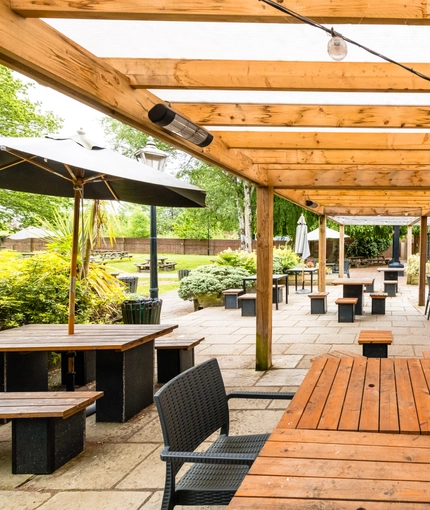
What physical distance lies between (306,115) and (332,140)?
0.89 meters

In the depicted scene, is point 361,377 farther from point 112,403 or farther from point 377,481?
point 112,403

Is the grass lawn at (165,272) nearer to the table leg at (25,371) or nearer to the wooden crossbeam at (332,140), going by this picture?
the table leg at (25,371)

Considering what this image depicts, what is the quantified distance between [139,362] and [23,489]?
1.46 meters

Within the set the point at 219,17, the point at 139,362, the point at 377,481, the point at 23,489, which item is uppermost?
the point at 219,17

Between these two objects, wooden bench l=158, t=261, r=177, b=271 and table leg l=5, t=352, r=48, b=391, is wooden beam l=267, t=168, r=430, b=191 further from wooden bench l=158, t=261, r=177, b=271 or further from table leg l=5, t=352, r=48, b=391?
wooden bench l=158, t=261, r=177, b=271

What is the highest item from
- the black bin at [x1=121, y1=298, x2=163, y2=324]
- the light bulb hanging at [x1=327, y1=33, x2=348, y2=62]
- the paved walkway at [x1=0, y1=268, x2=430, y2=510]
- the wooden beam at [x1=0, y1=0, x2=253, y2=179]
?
the wooden beam at [x1=0, y1=0, x2=253, y2=179]

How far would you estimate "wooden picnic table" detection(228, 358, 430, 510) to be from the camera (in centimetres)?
131

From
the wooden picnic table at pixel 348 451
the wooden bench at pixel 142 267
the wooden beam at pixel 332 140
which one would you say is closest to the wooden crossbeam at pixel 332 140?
the wooden beam at pixel 332 140

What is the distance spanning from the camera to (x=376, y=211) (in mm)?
10961

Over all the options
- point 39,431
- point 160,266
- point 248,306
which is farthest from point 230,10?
point 160,266

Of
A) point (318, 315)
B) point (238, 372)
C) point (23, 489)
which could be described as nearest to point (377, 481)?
point (23, 489)

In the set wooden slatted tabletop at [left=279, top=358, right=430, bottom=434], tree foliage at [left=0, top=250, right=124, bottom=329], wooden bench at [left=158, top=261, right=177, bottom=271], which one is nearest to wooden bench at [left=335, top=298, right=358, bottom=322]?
tree foliage at [left=0, top=250, right=124, bottom=329]

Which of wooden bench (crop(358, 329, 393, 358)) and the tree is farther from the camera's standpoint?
the tree

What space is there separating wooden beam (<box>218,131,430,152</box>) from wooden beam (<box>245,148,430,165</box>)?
0.55 meters
